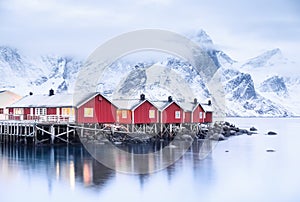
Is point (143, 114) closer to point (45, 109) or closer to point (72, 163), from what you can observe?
point (45, 109)

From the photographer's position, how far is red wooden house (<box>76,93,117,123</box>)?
3850 cm

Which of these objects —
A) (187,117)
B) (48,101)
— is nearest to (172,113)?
(187,117)

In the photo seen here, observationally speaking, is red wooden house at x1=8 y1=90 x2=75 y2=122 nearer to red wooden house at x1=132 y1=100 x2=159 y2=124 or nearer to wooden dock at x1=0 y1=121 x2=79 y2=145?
wooden dock at x1=0 y1=121 x2=79 y2=145

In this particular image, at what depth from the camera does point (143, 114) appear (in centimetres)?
4428

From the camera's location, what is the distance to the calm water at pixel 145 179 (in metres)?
20.9

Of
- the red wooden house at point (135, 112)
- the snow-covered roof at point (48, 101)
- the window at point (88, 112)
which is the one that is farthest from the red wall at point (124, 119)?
the snow-covered roof at point (48, 101)

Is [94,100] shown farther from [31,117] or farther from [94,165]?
[94,165]

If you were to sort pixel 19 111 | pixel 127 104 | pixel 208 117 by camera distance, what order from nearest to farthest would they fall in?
pixel 19 111
pixel 127 104
pixel 208 117

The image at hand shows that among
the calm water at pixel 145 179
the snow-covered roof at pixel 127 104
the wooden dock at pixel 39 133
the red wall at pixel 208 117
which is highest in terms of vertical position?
the snow-covered roof at pixel 127 104

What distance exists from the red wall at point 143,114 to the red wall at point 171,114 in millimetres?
1679

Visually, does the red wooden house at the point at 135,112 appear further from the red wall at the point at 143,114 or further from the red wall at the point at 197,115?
the red wall at the point at 197,115

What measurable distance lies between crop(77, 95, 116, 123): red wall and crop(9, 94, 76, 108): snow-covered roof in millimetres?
1139

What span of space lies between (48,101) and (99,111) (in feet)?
16.3

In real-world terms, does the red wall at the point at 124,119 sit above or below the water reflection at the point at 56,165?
above
